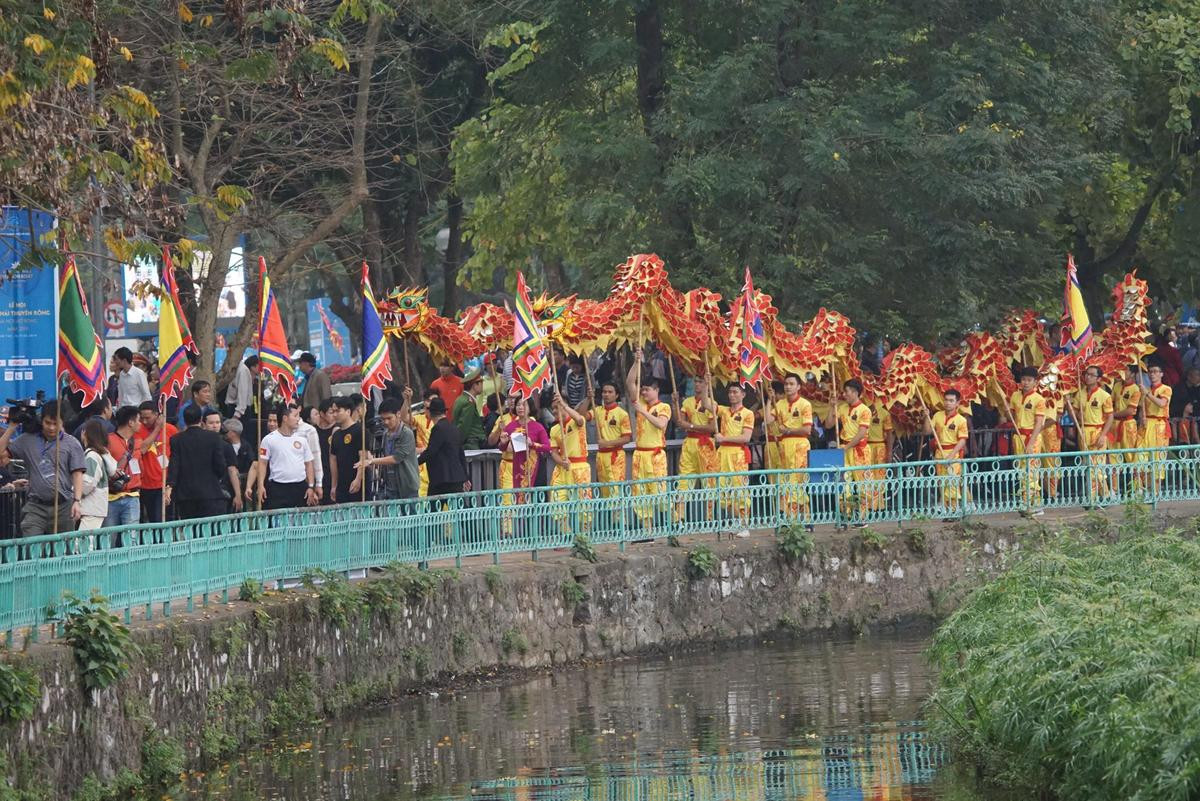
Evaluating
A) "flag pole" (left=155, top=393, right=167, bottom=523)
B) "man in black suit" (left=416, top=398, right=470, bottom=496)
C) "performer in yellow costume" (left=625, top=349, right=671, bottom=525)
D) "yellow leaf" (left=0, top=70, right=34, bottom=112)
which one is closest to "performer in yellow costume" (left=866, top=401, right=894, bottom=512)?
"performer in yellow costume" (left=625, top=349, right=671, bottom=525)

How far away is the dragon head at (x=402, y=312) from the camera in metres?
20.9

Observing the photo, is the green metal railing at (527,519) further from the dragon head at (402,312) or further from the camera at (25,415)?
the dragon head at (402,312)

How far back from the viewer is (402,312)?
2097 cm

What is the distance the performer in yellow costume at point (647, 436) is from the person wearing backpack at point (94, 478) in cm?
626

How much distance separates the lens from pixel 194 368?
24.2 meters

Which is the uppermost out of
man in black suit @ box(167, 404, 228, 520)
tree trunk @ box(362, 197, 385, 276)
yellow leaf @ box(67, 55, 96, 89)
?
tree trunk @ box(362, 197, 385, 276)

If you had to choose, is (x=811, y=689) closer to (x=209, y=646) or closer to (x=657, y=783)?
(x=657, y=783)

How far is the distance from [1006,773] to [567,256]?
19261 millimetres

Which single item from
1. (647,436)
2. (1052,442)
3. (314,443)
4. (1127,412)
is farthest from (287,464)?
(1127,412)

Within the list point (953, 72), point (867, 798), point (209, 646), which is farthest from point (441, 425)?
point (953, 72)

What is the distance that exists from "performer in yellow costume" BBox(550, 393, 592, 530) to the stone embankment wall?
72 centimetres

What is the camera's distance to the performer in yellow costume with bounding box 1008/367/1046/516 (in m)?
22.9

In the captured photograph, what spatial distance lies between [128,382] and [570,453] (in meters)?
4.36

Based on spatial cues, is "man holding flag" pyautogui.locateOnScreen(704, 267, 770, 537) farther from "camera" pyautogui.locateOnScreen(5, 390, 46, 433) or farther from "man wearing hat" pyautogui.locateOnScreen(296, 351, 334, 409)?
"camera" pyautogui.locateOnScreen(5, 390, 46, 433)
